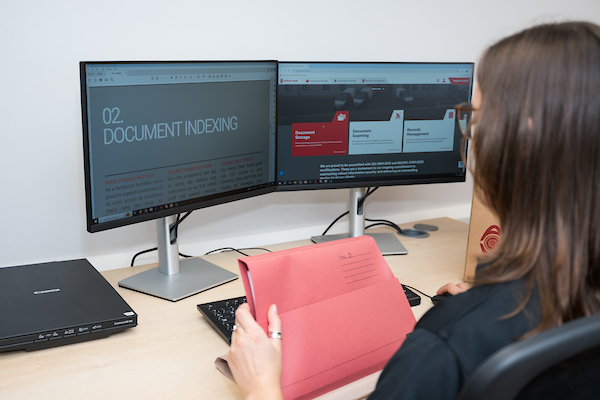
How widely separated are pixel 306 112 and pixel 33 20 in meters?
0.66

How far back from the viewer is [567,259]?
56cm

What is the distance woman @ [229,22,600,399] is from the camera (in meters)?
0.55

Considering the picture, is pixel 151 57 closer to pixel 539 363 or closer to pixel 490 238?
Answer: pixel 490 238

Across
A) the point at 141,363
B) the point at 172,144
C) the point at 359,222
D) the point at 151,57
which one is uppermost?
the point at 151,57

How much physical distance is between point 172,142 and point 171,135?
0.05ft

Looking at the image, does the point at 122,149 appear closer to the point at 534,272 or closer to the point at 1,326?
the point at 1,326

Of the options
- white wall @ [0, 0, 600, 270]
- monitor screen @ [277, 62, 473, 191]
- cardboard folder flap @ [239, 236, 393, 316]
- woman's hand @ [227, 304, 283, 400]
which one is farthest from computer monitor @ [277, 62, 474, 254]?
woman's hand @ [227, 304, 283, 400]

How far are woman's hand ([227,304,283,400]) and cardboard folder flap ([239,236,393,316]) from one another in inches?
0.8

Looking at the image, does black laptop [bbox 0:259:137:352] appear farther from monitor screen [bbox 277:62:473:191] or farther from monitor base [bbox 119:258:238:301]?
monitor screen [bbox 277:62:473:191]

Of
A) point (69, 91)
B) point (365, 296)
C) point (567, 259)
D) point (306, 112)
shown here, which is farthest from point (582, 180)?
point (69, 91)

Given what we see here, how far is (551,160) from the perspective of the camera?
0.56 metres

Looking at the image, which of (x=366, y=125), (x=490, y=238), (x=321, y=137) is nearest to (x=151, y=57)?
(x=321, y=137)

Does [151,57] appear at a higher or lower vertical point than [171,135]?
higher

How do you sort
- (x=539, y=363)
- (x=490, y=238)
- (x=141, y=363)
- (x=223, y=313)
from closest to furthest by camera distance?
(x=539, y=363)
(x=141, y=363)
(x=223, y=313)
(x=490, y=238)
